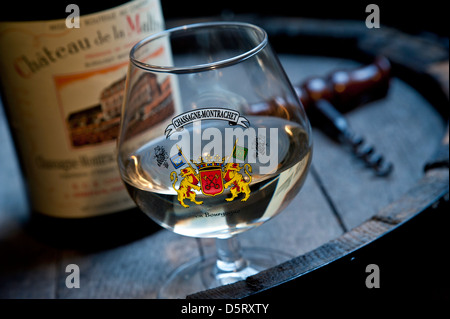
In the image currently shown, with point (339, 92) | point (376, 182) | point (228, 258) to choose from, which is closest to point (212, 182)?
point (228, 258)

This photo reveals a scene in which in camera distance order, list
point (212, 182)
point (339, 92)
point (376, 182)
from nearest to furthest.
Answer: point (212, 182) < point (376, 182) < point (339, 92)

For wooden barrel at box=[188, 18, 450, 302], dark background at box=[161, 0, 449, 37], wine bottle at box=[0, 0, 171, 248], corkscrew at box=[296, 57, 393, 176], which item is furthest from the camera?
dark background at box=[161, 0, 449, 37]

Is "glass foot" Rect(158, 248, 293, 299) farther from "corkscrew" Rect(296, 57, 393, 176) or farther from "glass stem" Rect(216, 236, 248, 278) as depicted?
"corkscrew" Rect(296, 57, 393, 176)

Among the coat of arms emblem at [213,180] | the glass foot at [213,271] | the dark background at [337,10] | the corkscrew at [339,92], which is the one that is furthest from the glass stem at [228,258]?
the dark background at [337,10]

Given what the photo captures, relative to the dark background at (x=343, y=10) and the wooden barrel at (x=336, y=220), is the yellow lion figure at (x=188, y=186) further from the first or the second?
the dark background at (x=343, y=10)

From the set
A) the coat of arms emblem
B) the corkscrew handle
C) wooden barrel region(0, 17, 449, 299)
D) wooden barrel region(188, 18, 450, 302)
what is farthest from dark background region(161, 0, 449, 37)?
the coat of arms emblem

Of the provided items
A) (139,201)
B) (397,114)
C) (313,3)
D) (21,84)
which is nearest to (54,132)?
(21,84)

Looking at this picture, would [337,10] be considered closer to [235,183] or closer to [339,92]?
[339,92]
